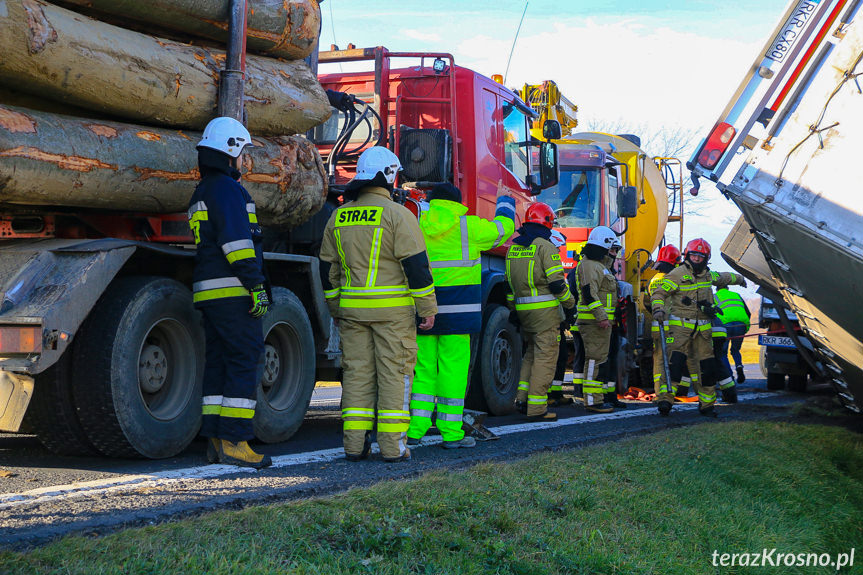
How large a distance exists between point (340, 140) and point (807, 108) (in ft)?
12.9

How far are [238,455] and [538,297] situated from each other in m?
4.07

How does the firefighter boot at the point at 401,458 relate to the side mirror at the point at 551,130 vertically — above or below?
below

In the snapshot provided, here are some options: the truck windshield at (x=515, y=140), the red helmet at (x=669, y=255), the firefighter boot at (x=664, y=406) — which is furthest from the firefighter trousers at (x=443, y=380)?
the red helmet at (x=669, y=255)

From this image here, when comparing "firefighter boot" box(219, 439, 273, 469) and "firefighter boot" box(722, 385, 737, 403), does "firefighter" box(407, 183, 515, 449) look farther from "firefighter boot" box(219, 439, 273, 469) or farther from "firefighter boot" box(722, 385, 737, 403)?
"firefighter boot" box(722, 385, 737, 403)

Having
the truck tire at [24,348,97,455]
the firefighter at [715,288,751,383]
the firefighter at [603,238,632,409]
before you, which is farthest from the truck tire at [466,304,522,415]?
the firefighter at [715,288,751,383]

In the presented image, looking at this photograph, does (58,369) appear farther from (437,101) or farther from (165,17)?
(437,101)

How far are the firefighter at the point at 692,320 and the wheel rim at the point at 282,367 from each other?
4.67 metres

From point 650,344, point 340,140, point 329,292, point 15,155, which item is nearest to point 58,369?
point 15,155

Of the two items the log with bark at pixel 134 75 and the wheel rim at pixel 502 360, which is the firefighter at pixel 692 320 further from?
the log with bark at pixel 134 75

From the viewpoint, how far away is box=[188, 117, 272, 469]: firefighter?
5.27 metres

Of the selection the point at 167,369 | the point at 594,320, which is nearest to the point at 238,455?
the point at 167,369

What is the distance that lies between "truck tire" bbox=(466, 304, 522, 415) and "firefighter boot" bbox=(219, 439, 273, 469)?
11.5ft

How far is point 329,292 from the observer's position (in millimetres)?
6078

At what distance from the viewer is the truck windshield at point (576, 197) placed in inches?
494
